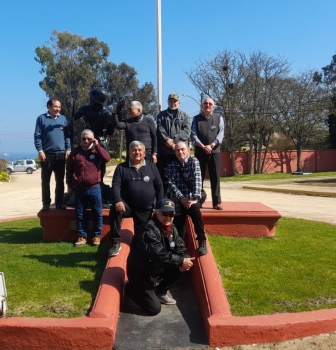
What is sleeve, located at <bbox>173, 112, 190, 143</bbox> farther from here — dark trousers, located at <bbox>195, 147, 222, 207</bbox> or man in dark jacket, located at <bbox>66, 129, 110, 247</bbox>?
man in dark jacket, located at <bbox>66, 129, 110, 247</bbox>

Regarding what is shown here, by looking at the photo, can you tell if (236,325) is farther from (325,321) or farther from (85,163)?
(85,163)

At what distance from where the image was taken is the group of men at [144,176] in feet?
15.8

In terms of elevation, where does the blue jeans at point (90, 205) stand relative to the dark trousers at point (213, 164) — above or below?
below

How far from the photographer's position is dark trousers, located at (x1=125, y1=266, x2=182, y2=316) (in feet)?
15.8

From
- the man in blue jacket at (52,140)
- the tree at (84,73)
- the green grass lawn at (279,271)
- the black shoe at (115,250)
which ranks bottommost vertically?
the green grass lawn at (279,271)

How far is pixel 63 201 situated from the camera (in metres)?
7.89

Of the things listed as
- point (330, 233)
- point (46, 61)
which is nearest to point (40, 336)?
point (330, 233)

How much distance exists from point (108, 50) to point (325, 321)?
59.0m

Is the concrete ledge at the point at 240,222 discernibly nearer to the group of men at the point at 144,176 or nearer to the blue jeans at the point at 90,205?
the group of men at the point at 144,176

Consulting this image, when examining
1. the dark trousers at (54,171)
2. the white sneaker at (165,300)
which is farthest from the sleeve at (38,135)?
the white sneaker at (165,300)

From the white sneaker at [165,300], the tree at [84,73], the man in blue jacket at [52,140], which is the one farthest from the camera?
the tree at [84,73]

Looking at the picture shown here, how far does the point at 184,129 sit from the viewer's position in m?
→ 7.21

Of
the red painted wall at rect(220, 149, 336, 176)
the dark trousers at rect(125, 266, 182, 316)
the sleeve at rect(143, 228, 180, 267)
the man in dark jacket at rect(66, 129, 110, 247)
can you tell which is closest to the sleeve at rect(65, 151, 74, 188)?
the man in dark jacket at rect(66, 129, 110, 247)

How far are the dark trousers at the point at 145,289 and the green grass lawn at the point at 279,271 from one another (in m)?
0.74
